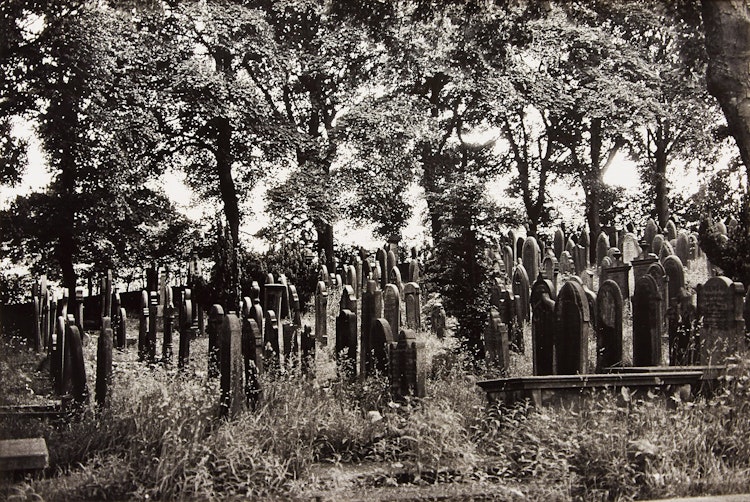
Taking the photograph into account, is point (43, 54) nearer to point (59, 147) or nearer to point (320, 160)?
point (59, 147)

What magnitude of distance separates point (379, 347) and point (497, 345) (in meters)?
2.72

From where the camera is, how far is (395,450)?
7.74 meters

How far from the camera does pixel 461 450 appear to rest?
7.37m

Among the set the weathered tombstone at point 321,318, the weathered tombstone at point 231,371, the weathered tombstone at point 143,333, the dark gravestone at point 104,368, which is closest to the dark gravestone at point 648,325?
the weathered tombstone at point 231,371

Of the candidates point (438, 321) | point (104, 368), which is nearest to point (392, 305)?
point (438, 321)

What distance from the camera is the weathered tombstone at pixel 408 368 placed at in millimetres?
8352

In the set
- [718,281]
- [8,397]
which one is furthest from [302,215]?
[718,281]

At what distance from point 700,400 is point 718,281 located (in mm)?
1756

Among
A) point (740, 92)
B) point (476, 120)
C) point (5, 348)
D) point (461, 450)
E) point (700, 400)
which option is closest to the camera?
point (461, 450)

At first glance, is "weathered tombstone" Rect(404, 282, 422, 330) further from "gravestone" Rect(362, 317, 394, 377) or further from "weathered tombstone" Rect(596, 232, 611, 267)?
"weathered tombstone" Rect(596, 232, 611, 267)

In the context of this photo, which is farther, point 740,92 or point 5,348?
point 5,348

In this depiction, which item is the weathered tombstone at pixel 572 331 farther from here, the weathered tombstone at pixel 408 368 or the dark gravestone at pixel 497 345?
the dark gravestone at pixel 497 345

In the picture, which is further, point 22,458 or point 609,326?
point 609,326

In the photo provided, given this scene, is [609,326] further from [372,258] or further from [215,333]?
[372,258]
